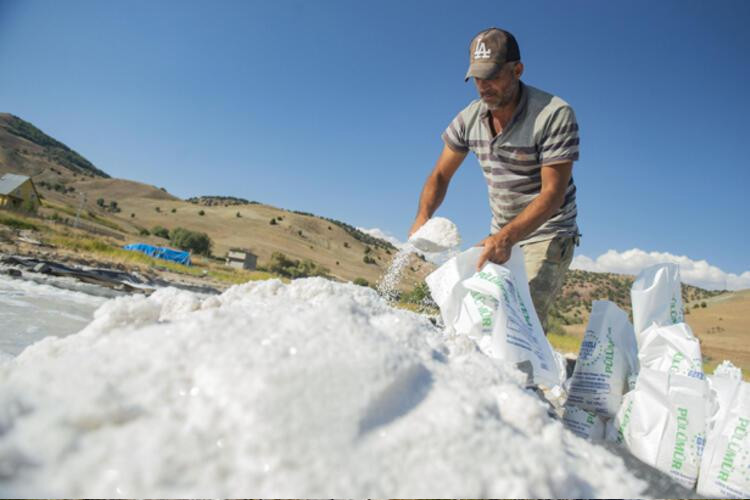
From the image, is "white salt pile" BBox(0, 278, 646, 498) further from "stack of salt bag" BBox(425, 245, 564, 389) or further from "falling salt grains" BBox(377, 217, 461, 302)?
"falling salt grains" BBox(377, 217, 461, 302)

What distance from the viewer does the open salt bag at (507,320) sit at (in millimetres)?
1818

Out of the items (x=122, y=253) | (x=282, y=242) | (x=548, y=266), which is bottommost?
(x=122, y=253)

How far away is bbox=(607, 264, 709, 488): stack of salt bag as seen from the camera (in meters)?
1.59

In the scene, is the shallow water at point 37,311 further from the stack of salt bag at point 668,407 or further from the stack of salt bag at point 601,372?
the stack of salt bag at point 668,407

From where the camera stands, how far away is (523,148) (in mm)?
2340

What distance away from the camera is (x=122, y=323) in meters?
1.21

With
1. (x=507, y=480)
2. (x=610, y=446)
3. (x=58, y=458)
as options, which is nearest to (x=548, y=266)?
(x=610, y=446)

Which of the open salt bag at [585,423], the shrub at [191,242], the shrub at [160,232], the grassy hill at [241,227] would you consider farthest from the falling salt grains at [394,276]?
the shrub at [160,232]

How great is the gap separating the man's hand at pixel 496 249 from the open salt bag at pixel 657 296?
24.9 inches

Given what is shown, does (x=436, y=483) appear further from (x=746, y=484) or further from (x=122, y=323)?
(x=746, y=484)

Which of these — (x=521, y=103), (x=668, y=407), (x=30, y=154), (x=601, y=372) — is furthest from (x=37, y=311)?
(x=30, y=154)

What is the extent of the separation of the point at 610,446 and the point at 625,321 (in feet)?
2.01

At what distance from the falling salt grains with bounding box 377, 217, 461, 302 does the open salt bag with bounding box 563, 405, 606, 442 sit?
3.17ft

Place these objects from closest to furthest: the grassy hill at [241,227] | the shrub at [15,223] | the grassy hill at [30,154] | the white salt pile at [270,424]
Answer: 1. the white salt pile at [270,424]
2. the shrub at [15,223]
3. the grassy hill at [241,227]
4. the grassy hill at [30,154]
